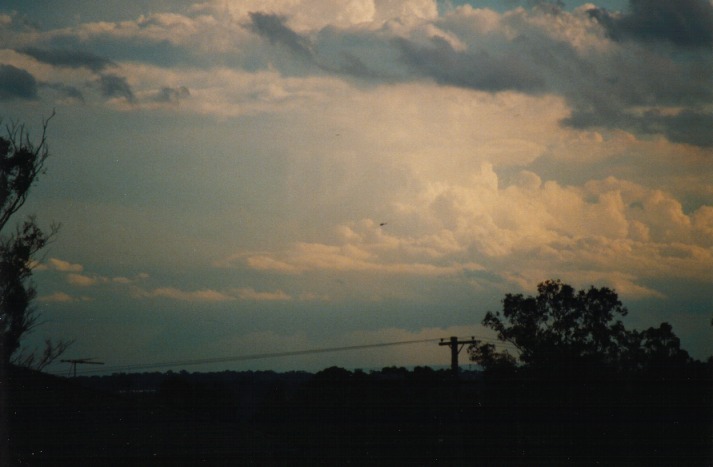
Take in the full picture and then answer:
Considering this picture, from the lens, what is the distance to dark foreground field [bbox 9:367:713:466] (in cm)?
1369

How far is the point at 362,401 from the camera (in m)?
22.3

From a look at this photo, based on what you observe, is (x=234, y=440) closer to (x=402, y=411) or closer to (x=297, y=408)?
(x=297, y=408)

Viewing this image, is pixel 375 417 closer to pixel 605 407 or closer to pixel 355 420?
pixel 355 420

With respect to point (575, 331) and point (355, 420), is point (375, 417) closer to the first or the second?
point (355, 420)

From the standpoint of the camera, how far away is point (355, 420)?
69.0ft

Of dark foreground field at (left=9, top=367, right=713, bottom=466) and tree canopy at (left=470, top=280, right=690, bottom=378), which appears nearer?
dark foreground field at (left=9, top=367, right=713, bottom=466)

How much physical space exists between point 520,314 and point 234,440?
23.4m

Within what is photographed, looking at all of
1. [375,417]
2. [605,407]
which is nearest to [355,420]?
[375,417]

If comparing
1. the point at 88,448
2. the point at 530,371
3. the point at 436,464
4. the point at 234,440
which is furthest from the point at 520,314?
the point at 88,448

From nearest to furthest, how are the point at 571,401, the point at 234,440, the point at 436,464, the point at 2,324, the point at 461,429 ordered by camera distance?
the point at 234,440 → the point at 2,324 → the point at 436,464 → the point at 461,429 → the point at 571,401

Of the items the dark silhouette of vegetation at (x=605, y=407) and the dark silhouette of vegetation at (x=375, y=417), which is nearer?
the dark silhouette of vegetation at (x=375, y=417)

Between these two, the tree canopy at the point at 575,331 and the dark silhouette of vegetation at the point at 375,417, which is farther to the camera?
the tree canopy at the point at 575,331

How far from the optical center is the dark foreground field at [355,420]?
44.9 ft

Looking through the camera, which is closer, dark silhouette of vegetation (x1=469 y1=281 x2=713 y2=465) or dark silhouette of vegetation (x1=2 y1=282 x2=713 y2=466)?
dark silhouette of vegetation (x1=2 y1=282 x2=713 y2=466)
